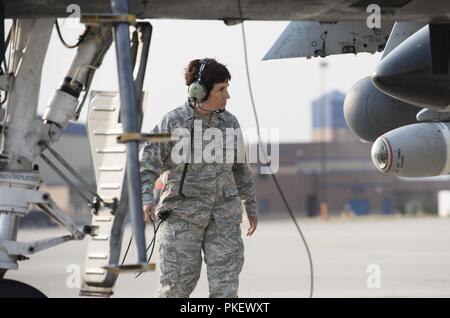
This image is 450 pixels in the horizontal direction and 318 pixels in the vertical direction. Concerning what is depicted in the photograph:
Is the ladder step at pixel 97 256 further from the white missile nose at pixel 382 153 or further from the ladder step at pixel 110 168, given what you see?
the white missile nose at pixel 382 153

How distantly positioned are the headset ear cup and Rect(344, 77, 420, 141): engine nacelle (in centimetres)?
613

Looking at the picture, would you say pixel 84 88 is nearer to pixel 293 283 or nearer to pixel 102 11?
pixel 102 11

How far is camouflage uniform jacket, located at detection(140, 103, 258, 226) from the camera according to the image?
21.6 ft

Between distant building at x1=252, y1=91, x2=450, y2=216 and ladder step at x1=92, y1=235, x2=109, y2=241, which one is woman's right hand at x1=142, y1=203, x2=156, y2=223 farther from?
distant building at x1=252, y1=91, x2=450, y2=216

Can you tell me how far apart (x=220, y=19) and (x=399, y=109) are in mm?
6037

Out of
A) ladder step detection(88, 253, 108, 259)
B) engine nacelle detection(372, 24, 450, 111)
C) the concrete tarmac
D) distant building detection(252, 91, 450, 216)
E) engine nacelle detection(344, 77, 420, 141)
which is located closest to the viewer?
ladder step detection(88, 253, 108, 259)

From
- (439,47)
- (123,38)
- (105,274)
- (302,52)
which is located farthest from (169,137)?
(302,52)

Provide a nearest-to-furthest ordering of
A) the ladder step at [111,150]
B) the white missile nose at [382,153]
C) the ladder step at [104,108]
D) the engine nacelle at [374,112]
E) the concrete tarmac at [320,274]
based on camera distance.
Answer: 1. the ladder step at [111,150]
2. the ladder step at [104,108]
3. the concrete tarmac at [320,274]
4. the white missile nose at [382,153]
5. the engine nacelle at [374,112]

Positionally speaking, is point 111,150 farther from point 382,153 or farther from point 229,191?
point 382,153

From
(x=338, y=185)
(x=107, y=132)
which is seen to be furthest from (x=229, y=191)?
(x=338, y=185)

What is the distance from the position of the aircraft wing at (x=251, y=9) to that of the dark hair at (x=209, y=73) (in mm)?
331

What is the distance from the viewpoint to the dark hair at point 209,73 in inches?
263

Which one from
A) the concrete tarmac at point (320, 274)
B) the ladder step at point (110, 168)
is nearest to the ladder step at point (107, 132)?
the ladder step at point (110, 168)

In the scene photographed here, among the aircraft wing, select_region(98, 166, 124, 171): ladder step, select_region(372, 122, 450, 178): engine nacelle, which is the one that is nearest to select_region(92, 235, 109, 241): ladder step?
select_region(98, 166, 124, 171): ladder step
